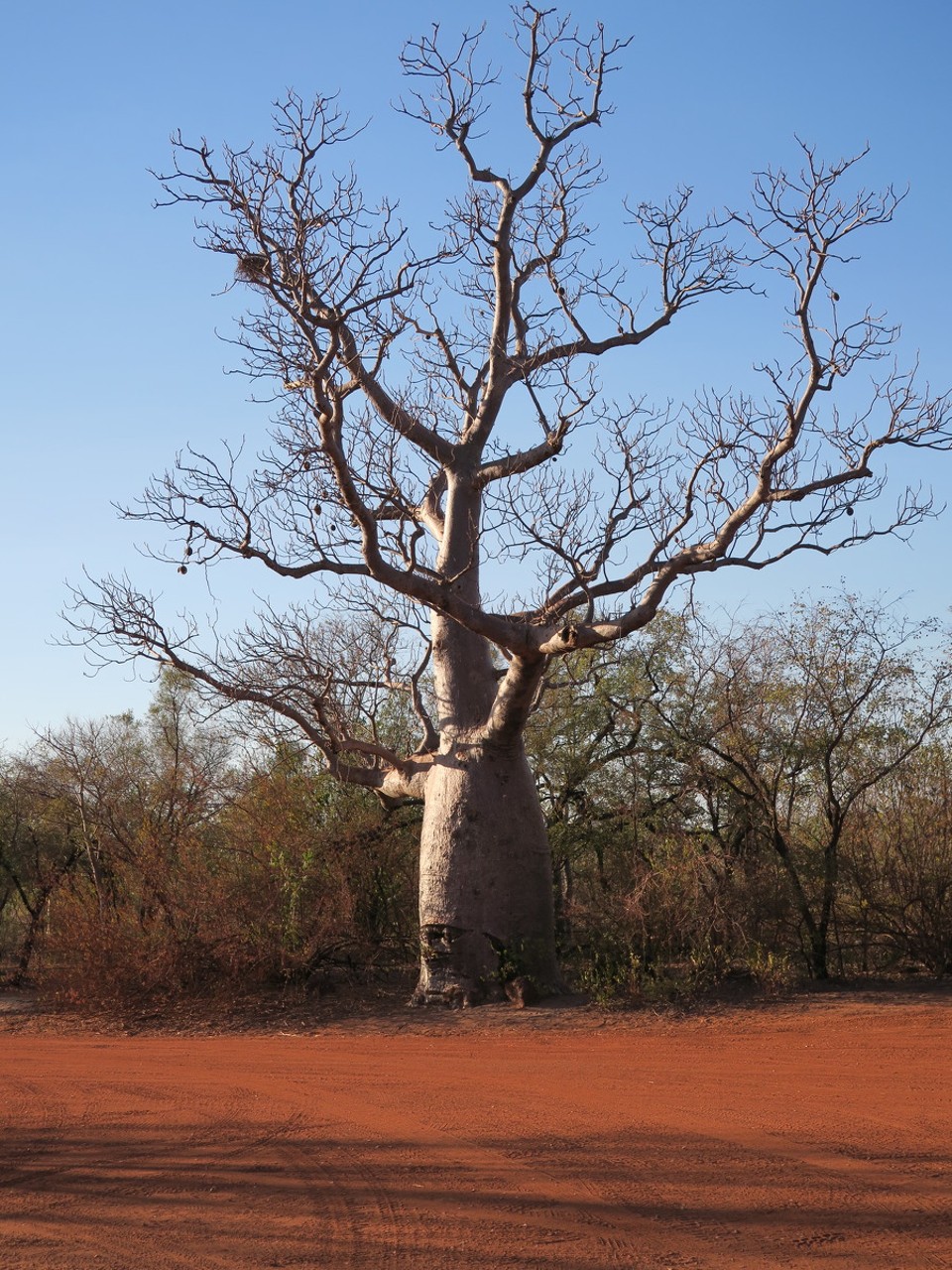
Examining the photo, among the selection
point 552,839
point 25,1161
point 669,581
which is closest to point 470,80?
point 669,581

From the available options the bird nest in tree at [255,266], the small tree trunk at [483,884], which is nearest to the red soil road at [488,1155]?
the small tree trunk at [483,884]

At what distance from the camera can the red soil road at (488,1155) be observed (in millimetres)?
3662

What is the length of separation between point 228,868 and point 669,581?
485 centimetres

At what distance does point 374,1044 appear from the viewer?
7859mm

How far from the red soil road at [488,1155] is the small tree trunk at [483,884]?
1.60 meters

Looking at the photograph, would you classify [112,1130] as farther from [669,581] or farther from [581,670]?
[581,670]

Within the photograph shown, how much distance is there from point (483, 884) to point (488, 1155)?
15.4ft

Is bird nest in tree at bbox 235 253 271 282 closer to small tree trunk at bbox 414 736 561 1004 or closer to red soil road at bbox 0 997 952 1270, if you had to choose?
small tree trunk at bbox 414 736 561 1004

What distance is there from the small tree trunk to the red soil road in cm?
160

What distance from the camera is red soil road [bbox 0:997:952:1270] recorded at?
366 centimetres

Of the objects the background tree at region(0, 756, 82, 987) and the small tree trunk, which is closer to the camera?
the small tree trunk

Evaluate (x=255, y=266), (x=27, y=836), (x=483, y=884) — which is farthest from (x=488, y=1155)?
(x=27, y=836)

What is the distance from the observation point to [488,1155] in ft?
15.2

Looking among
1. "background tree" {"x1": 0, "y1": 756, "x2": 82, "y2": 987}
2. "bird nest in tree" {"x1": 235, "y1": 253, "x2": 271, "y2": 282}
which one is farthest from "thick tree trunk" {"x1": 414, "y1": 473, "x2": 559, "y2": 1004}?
"background tree" {"x1": 0, "y1": 756, "x2": 82, "y2": 987}
